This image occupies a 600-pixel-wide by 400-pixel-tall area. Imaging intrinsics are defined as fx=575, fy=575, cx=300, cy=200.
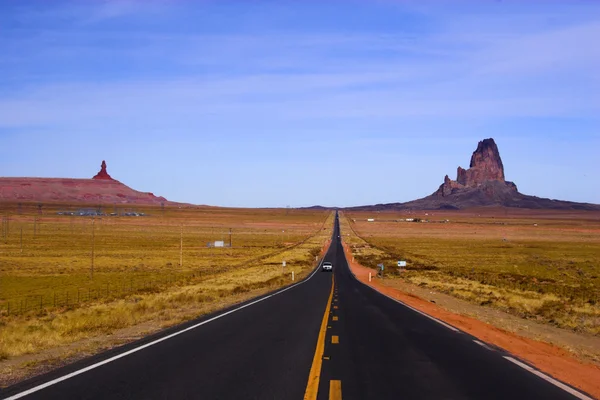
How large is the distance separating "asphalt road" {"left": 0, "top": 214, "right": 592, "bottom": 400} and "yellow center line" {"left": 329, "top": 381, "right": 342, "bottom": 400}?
0.06 feet

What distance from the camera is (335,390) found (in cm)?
905

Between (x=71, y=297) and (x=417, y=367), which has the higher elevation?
(x=417, y=367)

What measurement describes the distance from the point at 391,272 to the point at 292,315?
3773 cm

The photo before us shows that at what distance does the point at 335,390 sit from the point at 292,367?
6.50ft

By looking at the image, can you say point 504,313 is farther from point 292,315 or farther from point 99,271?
point 99,271

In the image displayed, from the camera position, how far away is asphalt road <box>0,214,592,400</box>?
29.2 ft

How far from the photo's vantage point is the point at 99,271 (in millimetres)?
56719

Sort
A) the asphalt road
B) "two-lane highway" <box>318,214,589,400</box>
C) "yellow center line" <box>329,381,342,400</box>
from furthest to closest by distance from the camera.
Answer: "two-lane highway" <box>318,214,589,400</box>, the asphalt road, "yellow center line" <box>329,381,342,400</box>

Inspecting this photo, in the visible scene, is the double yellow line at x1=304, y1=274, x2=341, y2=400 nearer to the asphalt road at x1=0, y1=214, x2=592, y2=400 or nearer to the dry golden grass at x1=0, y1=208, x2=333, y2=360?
the asphalt road at x1=0, y1=214, x2=592, y2=400

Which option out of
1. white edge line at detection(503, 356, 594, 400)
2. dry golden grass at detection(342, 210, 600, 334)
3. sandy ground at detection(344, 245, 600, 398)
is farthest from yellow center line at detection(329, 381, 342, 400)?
dry golden grass at detection(342, 210, 600, 334)

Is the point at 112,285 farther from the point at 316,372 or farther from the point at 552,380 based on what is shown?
the point at 552,380

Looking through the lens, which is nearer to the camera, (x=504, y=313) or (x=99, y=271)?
(x=504, y=313)

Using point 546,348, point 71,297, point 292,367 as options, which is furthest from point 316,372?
point 71,297

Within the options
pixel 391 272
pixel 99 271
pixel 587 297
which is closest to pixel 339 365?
pixel 587 297
